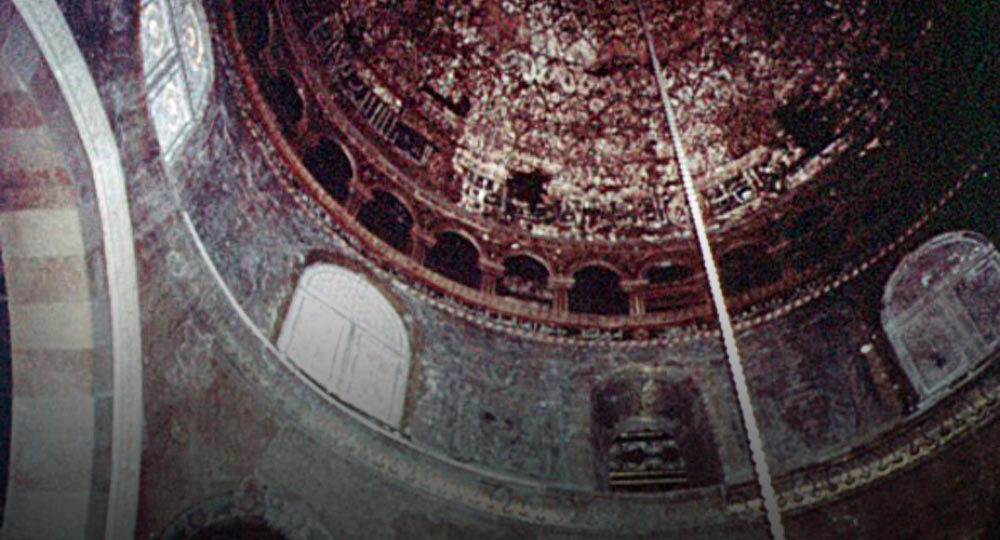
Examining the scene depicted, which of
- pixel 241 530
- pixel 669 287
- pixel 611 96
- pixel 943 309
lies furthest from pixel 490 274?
pixel 943 309

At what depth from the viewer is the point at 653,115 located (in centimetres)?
1109

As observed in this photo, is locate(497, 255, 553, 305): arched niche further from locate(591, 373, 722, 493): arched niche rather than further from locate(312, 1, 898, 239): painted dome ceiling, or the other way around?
locate(591, 373, 722, 493): arched niche

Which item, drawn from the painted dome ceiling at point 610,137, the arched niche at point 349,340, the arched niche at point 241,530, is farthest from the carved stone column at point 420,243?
the arched niche at point 241,530

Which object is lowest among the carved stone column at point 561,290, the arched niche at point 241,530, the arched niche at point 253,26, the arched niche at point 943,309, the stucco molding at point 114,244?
the arched niche at point 241,530

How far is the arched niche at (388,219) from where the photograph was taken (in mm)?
9148

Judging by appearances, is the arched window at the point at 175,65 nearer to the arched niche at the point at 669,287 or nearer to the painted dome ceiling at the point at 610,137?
the painted dome ceiling at the point at 610,137

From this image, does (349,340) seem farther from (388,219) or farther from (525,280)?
(525,280)

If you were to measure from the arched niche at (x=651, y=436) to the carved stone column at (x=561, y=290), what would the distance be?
3.79 ft

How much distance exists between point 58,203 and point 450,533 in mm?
3998

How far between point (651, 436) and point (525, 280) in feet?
7.76

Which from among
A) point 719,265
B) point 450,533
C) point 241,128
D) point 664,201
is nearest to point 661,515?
point 450,533

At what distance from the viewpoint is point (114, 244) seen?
18.8ft

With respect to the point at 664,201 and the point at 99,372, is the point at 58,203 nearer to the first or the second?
the point at 99,372

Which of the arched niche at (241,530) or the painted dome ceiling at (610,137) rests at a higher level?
the painted dome ceiling at (610,137)
